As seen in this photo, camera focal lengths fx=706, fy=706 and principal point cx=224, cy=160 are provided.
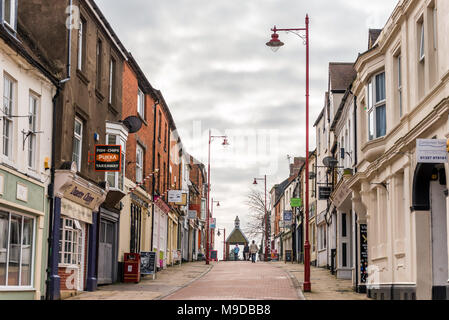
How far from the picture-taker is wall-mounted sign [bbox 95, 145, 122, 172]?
22453 millimetres

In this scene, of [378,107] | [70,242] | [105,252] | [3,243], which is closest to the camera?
[3,243]

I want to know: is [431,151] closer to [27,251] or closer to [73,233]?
[27,251]

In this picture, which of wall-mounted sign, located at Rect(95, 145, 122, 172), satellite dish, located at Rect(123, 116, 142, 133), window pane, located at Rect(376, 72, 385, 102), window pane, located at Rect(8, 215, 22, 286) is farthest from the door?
window pane, located at Rect(376, 72, 385, 102)

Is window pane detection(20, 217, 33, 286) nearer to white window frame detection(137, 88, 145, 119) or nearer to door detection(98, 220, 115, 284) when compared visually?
door detection(98, 220, 115, 284)

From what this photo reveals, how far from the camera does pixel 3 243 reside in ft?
54.2

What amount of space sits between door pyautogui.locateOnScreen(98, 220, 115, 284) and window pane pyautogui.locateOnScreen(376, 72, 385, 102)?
1070 centimetres

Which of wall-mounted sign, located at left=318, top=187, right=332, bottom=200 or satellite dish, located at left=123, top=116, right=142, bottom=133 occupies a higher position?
satellite dish, located at left=123, top=116, right=142, bottom=133

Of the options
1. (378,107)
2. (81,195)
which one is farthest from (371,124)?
(81,195)

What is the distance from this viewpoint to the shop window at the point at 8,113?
55.2ft

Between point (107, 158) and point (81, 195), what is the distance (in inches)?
64.6

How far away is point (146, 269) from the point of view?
2839cm

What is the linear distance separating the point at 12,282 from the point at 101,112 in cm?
858

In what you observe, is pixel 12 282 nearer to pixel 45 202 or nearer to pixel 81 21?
pixel 45 202

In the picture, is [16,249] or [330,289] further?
[330,289]
